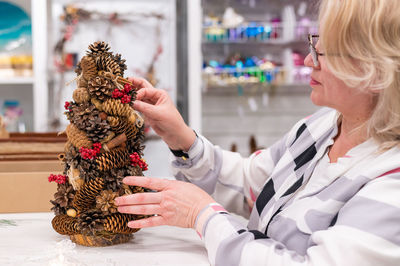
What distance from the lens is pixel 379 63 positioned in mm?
744

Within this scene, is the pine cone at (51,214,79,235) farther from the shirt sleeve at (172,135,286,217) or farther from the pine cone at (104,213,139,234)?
the shirt sleeve at (172,135,286,217)

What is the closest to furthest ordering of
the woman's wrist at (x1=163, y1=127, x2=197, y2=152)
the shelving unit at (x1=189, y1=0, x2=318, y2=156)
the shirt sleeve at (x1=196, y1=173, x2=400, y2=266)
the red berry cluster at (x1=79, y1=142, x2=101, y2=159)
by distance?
1. the shirt sleeve at (x1=196, y1=173, x2=400, y2=266)
2. the red berry cluster at (x1=79, y1=142, x2=101, y2=159)
3. the woman's wrist at (x1=163, y1=127, x2=197, y2=152)
4. the shelving unit at (x1=189, y1=0, x2=318, y2=156)

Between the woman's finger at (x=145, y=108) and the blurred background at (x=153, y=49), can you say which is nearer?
A: the woman's finger at (x=145, y=108)

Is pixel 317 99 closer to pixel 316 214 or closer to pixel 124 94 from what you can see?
pixel 316 214

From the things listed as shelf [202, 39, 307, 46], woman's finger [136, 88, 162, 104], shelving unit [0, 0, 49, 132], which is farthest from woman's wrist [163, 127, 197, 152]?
shelf [202, 39, 307, 46]

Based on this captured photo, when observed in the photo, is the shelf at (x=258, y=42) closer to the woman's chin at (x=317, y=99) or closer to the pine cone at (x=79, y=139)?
the woman's chin at (x=317, y=99)

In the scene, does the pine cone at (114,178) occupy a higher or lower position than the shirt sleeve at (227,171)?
higher

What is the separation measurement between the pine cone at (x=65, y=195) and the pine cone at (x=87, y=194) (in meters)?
0.02

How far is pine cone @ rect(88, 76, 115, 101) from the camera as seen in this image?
31.2 inches

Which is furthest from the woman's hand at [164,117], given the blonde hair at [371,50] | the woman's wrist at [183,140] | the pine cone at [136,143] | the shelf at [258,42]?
the shelf at [258,42]

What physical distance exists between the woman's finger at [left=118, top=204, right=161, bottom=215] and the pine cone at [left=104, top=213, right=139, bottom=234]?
0.01m

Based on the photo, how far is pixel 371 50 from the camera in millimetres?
741


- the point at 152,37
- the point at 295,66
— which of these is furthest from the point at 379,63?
the point at 295,66

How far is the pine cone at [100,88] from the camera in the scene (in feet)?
2.60
